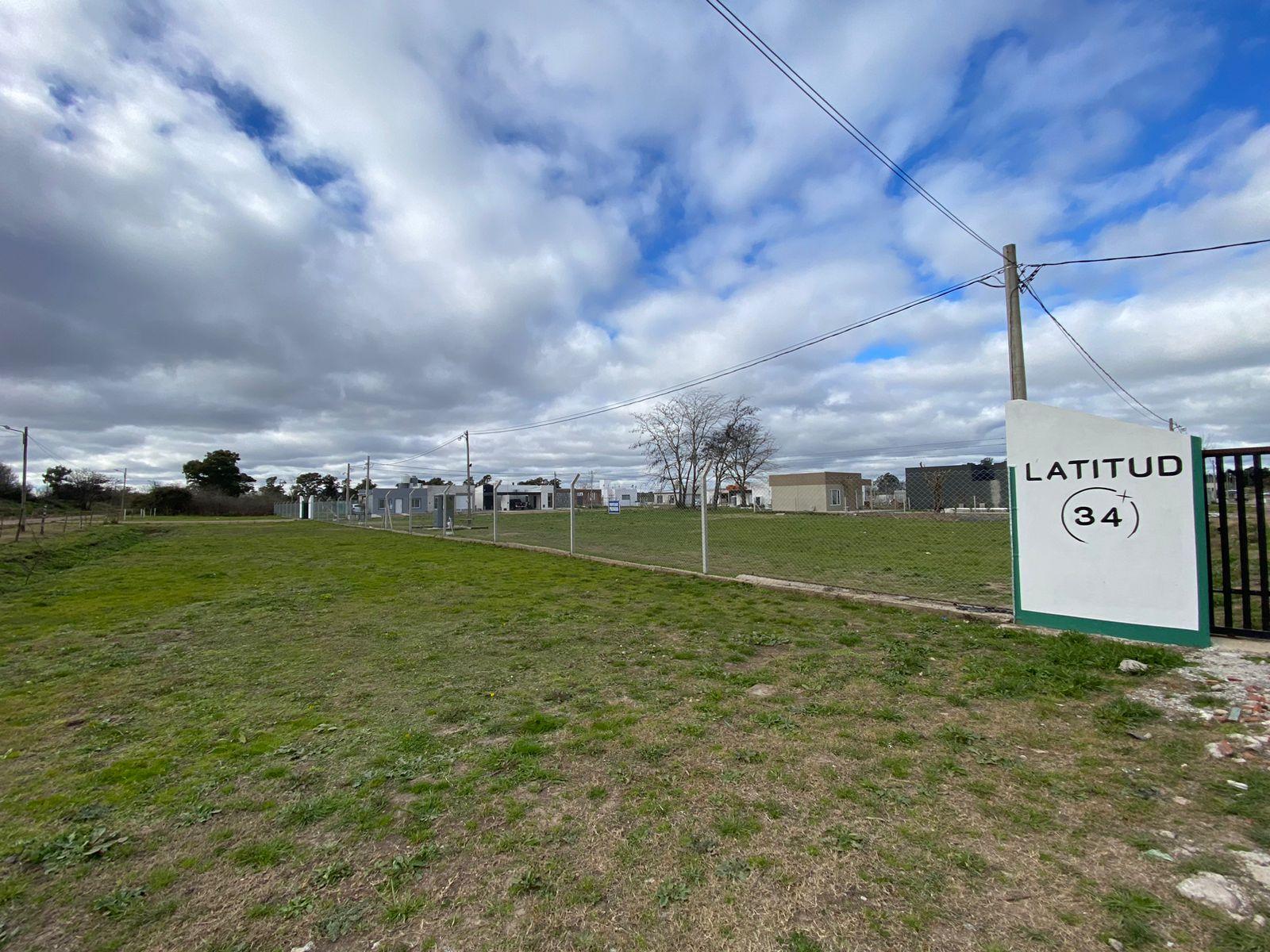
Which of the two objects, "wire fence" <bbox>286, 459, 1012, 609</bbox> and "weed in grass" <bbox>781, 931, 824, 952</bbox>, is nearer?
"weed in grass" <bbox>781, 931, 824, 952</bbox>

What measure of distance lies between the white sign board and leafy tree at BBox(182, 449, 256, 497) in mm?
98712

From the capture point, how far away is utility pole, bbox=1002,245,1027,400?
695cm

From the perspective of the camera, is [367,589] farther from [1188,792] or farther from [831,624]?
[1188,792]

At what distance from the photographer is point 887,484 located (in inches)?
1886

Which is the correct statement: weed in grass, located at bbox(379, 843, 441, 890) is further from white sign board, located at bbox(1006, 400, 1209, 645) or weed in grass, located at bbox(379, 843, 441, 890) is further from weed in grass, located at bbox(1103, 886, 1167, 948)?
white sign board, located at bbox(1006, 400, 1209, 645)

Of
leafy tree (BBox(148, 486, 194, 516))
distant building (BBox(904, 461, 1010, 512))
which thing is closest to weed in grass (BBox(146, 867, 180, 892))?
distant building (BBox(904, 461, 1010, 512))

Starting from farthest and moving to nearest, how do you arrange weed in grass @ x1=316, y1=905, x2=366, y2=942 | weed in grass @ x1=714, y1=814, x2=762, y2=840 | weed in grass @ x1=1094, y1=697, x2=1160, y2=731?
weed in grass @ x1=1094, y1=697, x2=1160, y2=731 < weed in grass @ x1=714, y1=814, x2=762, y2=840 < weed in grass @ x1=316, y1=905, x2=366, y2=942

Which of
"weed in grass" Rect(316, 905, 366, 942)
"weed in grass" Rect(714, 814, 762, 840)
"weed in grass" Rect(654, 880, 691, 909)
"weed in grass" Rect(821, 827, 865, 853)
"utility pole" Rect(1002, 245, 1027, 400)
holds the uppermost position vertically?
"utility pole" Rect(1002, 245, 1027, 400)

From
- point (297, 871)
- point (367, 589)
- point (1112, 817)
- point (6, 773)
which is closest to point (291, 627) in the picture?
point (367, 589)

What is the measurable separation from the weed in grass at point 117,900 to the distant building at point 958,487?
2525cm

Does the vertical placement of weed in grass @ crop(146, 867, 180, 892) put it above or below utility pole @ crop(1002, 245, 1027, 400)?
below

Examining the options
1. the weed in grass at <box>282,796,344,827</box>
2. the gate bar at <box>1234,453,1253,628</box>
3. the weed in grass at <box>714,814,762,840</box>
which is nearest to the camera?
the weed in grass at <box>714,814,762,840</box>

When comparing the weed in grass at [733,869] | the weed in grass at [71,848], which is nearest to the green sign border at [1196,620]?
the weed in grass at [733,869]

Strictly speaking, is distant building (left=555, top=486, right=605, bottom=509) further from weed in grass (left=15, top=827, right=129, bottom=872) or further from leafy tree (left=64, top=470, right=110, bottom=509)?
weed in grass (left=15, top=827, right=129, bottom=872)
